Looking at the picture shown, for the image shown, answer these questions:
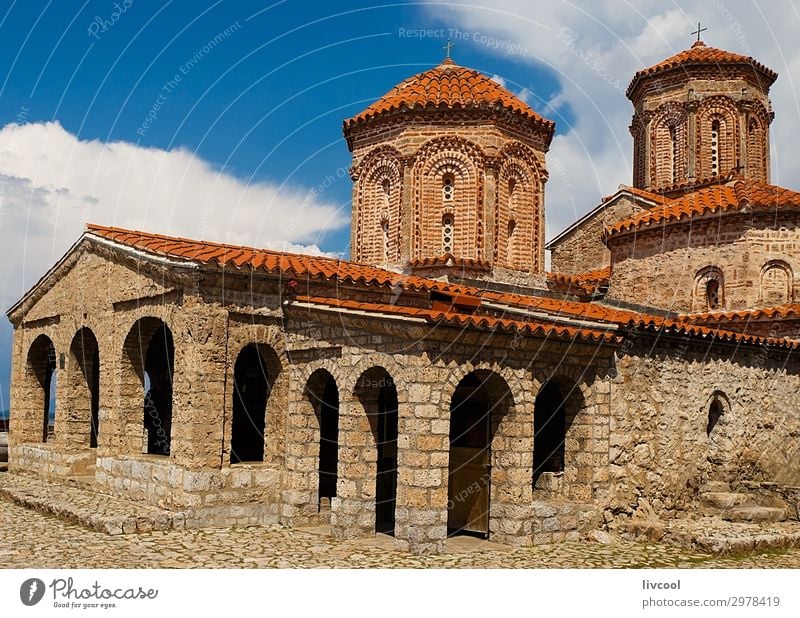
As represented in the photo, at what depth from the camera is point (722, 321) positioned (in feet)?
50.9

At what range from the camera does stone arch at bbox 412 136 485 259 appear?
50.8ft

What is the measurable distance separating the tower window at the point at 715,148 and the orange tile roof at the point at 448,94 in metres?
6.51

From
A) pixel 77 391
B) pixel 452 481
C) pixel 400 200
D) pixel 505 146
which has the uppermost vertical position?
pixel 505 146

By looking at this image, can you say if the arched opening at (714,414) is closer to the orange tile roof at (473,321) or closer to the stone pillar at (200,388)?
the orange tile roof at (473,321)

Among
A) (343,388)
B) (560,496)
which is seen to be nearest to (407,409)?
(343,388)

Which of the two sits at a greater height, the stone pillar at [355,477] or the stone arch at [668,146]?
the stone arch at [668,146]

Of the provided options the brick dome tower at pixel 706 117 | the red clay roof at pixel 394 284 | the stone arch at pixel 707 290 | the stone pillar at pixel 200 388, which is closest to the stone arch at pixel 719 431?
the red clay roof at pixel 394 284

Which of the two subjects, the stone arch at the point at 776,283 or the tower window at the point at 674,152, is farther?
the tower window at the point at 674,152

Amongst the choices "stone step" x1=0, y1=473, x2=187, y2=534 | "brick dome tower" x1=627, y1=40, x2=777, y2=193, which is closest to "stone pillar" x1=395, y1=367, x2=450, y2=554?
"stone step" x1=0, y1=473, x2=187, y2=534

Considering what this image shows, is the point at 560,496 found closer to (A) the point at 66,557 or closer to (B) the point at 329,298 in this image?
(B) the point at 329,298

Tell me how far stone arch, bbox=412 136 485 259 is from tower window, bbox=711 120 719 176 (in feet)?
27.6

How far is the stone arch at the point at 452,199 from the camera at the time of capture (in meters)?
15.5

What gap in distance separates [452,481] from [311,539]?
219 centimetres

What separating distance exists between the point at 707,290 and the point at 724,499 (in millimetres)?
5728
